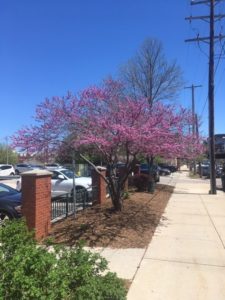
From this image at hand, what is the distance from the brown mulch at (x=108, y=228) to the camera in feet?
30.5

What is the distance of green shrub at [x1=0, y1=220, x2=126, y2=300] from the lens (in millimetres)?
3961

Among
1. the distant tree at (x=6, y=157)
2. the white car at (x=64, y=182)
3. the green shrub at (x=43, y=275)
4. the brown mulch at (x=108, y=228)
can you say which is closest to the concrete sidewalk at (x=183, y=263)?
the brown mulch at (x=108, y=228)

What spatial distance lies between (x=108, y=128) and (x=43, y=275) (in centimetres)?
690

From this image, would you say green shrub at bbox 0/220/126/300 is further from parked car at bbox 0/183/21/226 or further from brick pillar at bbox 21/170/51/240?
parked car at bbox 0/183/21/226

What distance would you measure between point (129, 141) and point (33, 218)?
3091mm

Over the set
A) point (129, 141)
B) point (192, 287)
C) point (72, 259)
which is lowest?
point (192, 287)

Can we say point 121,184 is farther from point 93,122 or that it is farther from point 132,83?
point 132,83

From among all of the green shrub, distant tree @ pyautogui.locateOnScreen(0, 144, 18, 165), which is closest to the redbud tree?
the green shrub

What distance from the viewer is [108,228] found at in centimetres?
1052

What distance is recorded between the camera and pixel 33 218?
928cm

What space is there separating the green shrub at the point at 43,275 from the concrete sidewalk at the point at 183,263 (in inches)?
44.9

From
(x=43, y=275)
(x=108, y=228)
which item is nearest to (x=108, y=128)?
(x=108, y=228)

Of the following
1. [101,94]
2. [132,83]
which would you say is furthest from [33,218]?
[132,83]

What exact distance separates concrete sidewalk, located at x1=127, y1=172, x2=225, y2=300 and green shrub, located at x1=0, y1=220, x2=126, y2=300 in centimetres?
114
